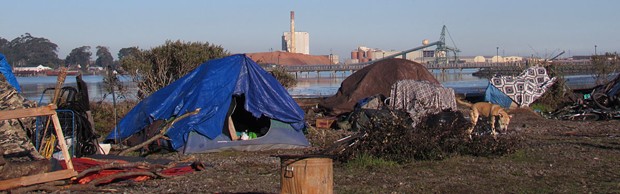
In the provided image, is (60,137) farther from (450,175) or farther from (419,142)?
(419,142)

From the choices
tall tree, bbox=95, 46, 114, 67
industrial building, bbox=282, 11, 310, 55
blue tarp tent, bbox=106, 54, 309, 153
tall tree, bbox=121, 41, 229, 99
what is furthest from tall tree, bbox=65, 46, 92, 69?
blue tarp tent, bbox=106, 54, 309, 153

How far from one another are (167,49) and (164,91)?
8568 millimetres

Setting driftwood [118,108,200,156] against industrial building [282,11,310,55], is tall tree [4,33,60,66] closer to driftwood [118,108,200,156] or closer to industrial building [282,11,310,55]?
industrial building [282,11,310,55]

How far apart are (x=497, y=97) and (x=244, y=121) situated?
11.8 metres

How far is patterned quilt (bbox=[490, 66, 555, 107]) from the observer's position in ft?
82.1

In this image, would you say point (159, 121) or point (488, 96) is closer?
point (159, 121)

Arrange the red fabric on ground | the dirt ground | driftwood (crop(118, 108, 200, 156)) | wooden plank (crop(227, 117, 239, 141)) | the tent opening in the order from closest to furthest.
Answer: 1. the dirt ground
2. the red fabric on ground
3. driftwood (crop(118, 108, 200, 156))
4. wooden plank (crop(227, 117, 239, 141))
5. the tent opening

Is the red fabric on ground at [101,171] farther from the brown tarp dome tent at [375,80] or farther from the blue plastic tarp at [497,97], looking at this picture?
the blue plastic tarp at [497,97]

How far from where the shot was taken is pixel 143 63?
23.2 meters

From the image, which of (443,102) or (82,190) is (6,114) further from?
(443,102)

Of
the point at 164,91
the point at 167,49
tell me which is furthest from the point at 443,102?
the point at 167,49

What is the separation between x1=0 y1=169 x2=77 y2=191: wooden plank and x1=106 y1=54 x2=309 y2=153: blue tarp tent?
4535 mm

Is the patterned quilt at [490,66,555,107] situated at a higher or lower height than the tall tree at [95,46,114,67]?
lower

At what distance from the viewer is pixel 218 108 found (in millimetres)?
14305
